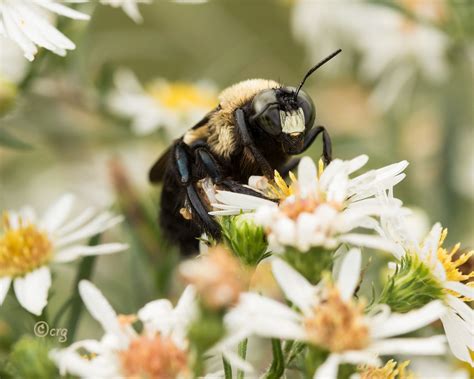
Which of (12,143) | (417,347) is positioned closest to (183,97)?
(12,143)

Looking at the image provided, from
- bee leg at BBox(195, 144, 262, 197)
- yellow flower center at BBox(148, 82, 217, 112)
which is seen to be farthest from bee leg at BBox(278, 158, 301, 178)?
yellow flower center at BBox(148, 82, 217, 112)

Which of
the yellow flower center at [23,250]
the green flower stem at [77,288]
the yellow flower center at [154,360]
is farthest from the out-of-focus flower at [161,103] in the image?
the yellow flower center at [154,360]

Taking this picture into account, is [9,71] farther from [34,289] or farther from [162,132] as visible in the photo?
[34,289]

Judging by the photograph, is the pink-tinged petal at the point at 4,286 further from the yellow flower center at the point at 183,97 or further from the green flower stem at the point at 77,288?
the yellow flower center at the point at 183,97

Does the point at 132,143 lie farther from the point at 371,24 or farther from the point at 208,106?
the point at 371,24

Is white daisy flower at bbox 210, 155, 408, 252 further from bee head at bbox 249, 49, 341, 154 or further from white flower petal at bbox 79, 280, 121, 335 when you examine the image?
white flower petal at bbox 79, 280, 121, 335
